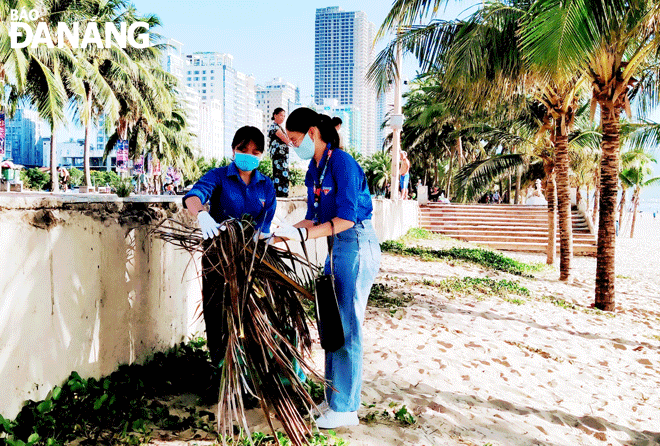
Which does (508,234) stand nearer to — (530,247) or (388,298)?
(530,247)

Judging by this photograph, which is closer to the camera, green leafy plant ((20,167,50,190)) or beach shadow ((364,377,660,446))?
beach shadow ((364,377,660,446))

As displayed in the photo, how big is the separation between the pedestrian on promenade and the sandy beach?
31 cm

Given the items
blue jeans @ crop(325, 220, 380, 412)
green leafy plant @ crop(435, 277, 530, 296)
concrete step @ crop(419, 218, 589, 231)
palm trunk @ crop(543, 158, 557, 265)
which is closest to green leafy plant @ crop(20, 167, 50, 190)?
concrete step @ crop(419, 218, 589, 231)

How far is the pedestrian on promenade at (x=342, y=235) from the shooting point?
2.72 meters

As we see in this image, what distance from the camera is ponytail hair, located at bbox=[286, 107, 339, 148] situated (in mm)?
2861

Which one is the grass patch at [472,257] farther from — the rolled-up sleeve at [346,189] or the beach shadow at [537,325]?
the rolled-up sleeve at [346,189]

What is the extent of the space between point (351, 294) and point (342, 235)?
0.31 meters

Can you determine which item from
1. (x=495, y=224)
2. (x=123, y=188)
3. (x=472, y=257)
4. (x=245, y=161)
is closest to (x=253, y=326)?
(x=245, y=161)

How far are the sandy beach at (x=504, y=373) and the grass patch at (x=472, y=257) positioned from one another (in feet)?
10.9

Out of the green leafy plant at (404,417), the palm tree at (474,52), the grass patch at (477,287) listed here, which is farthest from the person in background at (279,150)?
the green leafy plant at (404,417)

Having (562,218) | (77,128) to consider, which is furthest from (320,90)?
(562,218)

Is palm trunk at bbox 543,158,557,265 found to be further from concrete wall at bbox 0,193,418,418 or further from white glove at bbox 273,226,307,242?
white glove at bbox 273,226,307,242

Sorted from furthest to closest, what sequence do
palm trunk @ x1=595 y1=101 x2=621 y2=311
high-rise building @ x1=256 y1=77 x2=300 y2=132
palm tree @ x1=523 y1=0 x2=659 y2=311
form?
high-rise building @ x1=256 y1=77 x2=300 y2=132, palm trunk @ x1=595 y1=101 x2=621 y2=311, palm tree @ x1=523 y1=0 x2=659 y2=311

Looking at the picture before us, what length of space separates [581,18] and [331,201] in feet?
14.8
